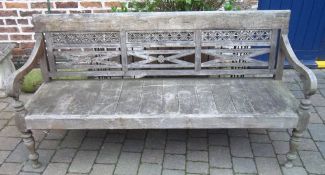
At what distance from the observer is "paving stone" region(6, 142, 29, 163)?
3039 mm

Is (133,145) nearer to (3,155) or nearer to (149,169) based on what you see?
(149,169)

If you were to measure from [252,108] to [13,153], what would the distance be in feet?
7.16

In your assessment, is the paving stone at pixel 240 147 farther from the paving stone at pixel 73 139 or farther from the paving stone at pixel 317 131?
the paving stone at pixel 73 139

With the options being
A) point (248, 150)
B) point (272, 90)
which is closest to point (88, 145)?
point (248, 150)

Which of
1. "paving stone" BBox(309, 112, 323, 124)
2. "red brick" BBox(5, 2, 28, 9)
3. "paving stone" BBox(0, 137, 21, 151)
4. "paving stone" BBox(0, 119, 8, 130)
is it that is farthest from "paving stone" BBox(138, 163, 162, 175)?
"red brick" BBox(5, 2, 28, 9)

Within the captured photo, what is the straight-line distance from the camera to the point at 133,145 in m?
3.21

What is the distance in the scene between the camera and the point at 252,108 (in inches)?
108

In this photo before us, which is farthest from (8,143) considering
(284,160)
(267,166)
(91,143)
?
(284,160)

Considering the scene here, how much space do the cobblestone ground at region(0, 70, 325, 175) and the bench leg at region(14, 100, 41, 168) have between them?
107 mm

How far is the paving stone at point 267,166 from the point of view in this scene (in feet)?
9.27

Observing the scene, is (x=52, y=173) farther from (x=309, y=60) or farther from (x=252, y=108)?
(x=309, y=60)

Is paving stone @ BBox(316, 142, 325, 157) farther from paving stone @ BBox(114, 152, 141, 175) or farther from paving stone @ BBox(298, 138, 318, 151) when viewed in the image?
paving stone @ BBox(114, 152, 141, 175)

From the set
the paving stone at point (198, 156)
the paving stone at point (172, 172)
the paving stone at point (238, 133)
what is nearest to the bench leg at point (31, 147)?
the paving stone at point (172, 172)

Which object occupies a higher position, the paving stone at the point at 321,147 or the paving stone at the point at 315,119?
the paving stone at the point at 315,119
